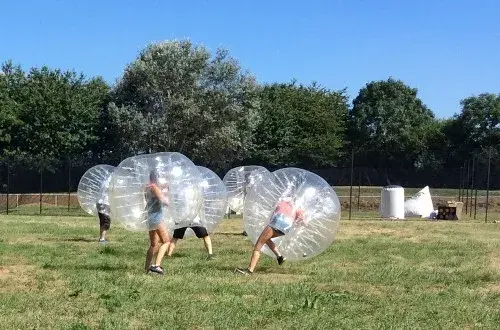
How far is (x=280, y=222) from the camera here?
392 inches

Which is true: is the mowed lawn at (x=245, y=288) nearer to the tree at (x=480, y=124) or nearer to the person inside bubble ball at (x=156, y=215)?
the person inside bubble ball at (x=156, y=215)

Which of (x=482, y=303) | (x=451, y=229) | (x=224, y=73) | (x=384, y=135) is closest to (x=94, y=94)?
(x=224, y=73)

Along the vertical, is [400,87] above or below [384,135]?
above

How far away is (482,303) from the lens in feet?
25.7

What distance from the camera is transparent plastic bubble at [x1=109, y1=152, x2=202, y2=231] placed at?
32.4 ft

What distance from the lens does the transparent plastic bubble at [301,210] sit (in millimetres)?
10195

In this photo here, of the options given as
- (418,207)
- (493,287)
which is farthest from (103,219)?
(418,207)

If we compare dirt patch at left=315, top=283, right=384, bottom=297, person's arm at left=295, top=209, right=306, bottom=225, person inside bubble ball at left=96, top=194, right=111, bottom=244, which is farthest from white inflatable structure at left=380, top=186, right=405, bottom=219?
dirt patch at left=315, top=283, right=384, bottom=297

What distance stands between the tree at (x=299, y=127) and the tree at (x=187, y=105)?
3324 mm

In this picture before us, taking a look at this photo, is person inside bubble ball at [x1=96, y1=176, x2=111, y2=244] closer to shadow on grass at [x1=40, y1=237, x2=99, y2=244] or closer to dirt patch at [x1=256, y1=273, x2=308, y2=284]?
shadow on grass at [x1=40, y1=237, x2=99, y2=244]

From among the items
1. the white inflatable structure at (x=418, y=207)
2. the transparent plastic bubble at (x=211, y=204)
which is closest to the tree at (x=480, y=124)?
the white inflatable structure at (x=418, y=207)

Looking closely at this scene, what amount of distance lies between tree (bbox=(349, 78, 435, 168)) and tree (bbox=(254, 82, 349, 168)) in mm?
1920

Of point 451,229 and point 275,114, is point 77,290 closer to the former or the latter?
point 451,229

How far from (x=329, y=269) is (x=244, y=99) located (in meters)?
33.4
